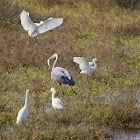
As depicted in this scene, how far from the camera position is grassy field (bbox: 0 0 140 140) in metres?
6.06

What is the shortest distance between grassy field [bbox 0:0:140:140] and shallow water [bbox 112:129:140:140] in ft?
0.48

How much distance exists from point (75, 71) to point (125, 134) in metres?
3.52

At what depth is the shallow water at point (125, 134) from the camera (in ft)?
19.2

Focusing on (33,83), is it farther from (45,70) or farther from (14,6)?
(14,6)

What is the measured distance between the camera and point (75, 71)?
9.30m

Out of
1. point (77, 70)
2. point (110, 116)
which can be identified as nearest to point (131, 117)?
point (110, 116)

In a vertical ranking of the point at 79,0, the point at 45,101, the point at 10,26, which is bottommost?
the point at 79,0

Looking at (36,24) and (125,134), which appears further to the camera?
(36,24)

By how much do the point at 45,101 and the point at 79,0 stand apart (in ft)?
39.5

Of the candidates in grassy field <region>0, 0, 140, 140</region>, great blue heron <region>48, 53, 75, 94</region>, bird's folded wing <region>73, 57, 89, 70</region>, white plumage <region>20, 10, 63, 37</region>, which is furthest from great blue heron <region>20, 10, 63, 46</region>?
Answer: great blue heron <region>48, 53, 75, 94</region>

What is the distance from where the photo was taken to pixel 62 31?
529 inches

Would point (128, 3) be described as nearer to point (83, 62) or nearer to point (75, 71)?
point (75, 71)

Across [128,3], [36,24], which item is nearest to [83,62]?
[36,24]

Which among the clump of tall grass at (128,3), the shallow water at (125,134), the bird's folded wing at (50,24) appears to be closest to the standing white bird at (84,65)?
the bird's folded wing at (50,24)
